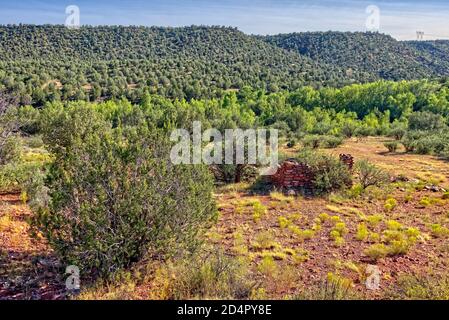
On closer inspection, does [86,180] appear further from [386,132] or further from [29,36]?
[29,36]

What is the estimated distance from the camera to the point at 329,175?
14336mm

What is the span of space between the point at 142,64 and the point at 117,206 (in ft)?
210

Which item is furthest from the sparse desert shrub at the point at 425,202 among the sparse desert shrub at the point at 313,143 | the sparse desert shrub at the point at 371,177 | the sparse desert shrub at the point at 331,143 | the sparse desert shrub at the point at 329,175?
the sparse desert shrub at the point at 331,143

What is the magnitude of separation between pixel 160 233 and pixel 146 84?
53.2 meters

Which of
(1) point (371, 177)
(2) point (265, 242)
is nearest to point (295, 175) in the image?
(1) point (371, 177)

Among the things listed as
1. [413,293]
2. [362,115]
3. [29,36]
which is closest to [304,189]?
[413,293]

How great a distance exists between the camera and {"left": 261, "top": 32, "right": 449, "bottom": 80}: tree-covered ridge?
263 ft

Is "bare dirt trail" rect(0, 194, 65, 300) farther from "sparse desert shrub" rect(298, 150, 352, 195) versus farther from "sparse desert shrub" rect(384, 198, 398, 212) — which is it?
"sparse desert shrub" rect(384, 198, 398, 212)

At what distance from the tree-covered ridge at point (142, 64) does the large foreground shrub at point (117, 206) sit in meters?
36.5

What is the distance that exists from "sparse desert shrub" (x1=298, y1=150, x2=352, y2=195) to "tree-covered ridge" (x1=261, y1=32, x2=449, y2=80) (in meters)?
63.1

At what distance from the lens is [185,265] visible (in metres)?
6.34

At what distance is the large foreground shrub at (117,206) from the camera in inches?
245

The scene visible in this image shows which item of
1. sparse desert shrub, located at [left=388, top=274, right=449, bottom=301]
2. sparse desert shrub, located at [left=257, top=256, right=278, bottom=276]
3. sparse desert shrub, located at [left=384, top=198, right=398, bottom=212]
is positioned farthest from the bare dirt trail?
sparse desert shrub, located at [left=384, top=198, right=398, bottom=212]

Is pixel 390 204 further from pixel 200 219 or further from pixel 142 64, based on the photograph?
pixel 142 64
